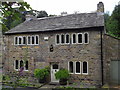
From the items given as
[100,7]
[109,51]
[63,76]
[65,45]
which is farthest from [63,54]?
[100,7]

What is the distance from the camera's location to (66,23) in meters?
16.5

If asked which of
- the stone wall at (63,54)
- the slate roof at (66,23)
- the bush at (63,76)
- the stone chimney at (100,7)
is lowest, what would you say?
the bush at (63,76)

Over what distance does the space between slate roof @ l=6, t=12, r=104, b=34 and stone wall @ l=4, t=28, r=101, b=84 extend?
0.57 metres

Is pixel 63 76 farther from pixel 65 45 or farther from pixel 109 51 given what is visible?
pixel 109 51

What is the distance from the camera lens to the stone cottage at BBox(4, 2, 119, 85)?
14297mm

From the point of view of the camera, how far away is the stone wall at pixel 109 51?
14109 millimetres

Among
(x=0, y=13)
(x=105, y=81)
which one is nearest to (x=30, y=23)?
(x=105, y=81)

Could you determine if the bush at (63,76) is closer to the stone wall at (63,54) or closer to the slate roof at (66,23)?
the stone wall at (63,54)

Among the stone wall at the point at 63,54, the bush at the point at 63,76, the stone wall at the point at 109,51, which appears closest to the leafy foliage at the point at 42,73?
the stone wall at the point at 63,54

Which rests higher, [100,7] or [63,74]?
[100,7]

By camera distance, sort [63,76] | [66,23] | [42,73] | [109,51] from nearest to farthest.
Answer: [63,76], [109,51], [42,73], [66,23]

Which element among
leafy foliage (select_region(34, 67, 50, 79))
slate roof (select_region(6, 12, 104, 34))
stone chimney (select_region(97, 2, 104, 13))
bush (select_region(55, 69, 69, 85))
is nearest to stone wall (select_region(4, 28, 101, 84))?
slate roof (select_region(6, 12, 104, 34))

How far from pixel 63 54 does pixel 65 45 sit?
3.37ft

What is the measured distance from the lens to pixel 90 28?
14.6m
